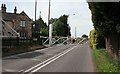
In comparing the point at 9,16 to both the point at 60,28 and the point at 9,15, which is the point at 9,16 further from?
the point at 60,28

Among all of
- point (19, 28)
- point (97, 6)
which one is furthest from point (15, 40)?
point (19, 28)

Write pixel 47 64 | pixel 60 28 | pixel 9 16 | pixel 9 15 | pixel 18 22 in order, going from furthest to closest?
pixel 60 28 → pixel 18 22 → pixel 9 15 → pixel 9 16 → pixel 47 64

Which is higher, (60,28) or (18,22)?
(18,22)

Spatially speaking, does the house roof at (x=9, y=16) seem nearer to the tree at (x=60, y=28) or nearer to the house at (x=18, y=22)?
the house at (x=18, y=22)

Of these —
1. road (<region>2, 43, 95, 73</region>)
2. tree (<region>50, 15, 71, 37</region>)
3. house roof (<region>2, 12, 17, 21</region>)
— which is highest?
house roof (<region>2, 12, 17, 21</region>)

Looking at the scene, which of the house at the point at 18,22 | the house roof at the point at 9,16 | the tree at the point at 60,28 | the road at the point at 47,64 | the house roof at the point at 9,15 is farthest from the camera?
the tree at the point at 60,28

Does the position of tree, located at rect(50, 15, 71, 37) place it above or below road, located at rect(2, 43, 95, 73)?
above

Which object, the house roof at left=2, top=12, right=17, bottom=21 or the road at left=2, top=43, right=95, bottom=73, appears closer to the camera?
the road at left=2, top=43, right=95, bottom=73

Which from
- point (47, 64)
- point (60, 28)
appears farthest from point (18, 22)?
point (47, 64)

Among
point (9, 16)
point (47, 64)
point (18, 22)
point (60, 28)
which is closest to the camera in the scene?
point (47, 64)

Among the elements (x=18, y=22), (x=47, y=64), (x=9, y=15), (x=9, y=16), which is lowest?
(x=47, y=64)

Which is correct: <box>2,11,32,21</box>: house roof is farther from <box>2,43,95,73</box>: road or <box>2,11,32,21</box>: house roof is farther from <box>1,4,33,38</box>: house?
<box>2,43,95,73</box>: road

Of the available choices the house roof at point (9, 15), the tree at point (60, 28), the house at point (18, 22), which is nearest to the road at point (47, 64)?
the house roof at point (9, 15)

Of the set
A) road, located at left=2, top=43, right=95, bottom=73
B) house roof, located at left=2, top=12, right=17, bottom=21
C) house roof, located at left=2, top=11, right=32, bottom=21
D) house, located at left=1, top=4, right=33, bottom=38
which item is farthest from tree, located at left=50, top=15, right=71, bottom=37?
road, located at left=2, top=43, right=95, bottom=73
